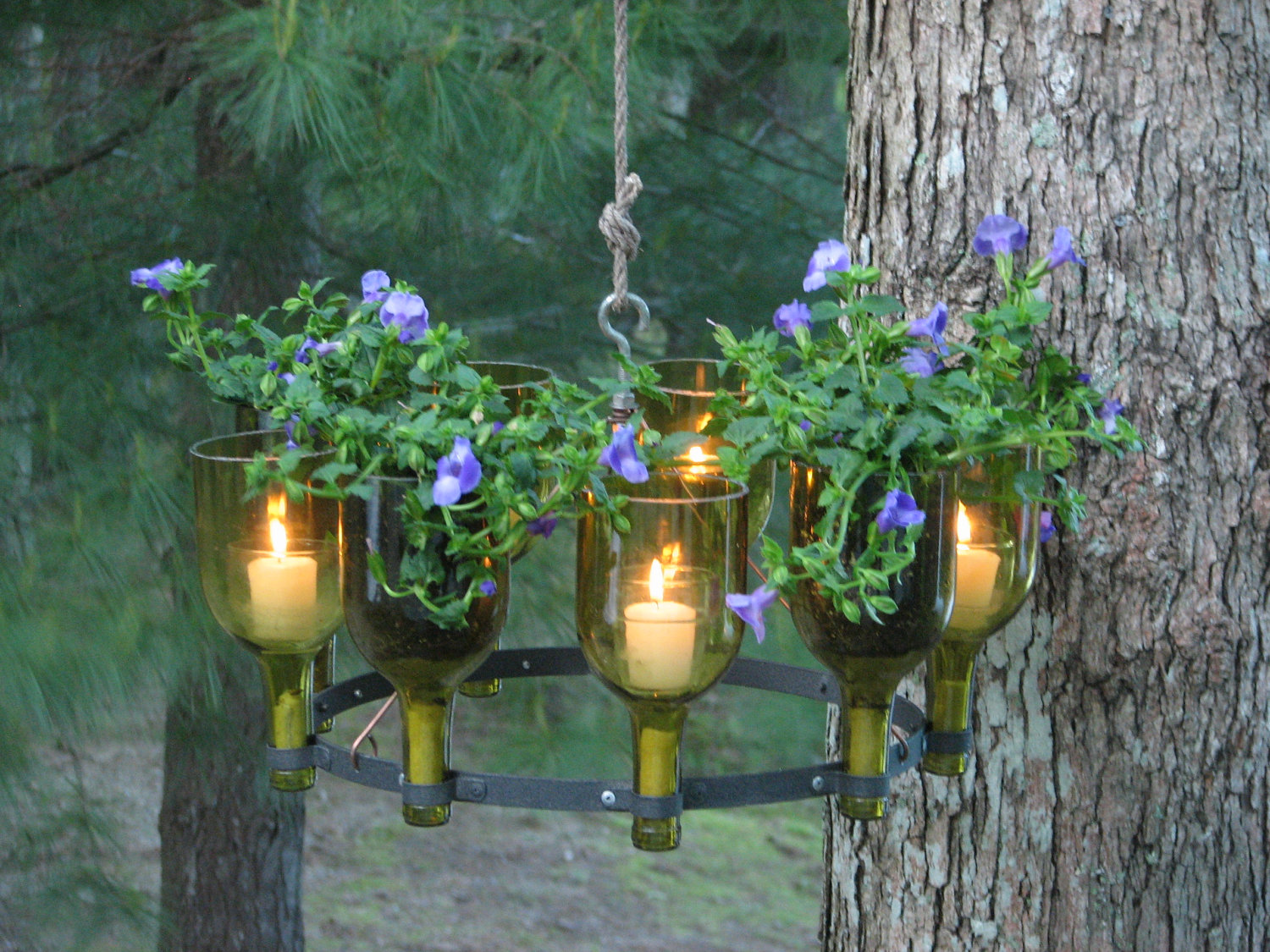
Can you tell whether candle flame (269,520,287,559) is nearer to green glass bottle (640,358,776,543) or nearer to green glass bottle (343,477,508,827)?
green glass bottle (343,477,508,827)

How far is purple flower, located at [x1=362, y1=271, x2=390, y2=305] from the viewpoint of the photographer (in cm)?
78

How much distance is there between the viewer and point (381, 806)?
12.0ft

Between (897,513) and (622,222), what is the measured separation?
233mm

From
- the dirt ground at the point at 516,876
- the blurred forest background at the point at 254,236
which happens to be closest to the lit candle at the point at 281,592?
the blurred forest background at the point at 254,236

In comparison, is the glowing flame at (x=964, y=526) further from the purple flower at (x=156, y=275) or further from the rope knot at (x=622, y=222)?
the purple flower at (x=156, y=275)

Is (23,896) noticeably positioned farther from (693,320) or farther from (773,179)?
(773,179)

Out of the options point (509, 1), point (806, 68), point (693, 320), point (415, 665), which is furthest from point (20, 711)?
point (806, 68)

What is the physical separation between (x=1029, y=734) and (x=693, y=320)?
1314 millimetres

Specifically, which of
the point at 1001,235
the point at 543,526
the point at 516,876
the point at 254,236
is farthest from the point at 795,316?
the point at 516,876

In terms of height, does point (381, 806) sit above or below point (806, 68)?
below

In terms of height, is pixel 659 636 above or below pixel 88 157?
below

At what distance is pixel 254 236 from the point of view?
6.28ft

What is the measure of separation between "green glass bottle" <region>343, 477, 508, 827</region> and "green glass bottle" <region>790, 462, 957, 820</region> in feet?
0.50

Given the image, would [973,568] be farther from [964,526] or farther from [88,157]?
[88,157]
